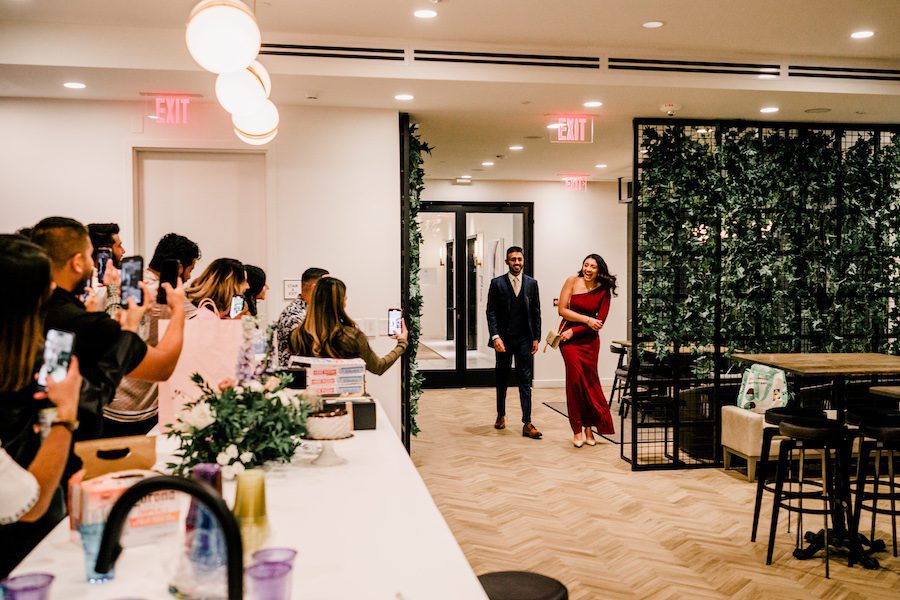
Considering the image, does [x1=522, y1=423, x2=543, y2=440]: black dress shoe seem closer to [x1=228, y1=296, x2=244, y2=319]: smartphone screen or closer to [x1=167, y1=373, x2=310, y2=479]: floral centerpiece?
[x1=228, y1=296, x2=244, y2=319]: smartphone screen

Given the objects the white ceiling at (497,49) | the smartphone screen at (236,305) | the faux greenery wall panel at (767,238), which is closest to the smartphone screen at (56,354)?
the smartphone screen at (236,305)

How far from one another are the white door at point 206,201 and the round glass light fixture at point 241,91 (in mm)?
2782

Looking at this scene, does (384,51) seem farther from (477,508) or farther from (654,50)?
(477,508)

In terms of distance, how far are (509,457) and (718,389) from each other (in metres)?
1.79

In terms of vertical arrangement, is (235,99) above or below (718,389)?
above

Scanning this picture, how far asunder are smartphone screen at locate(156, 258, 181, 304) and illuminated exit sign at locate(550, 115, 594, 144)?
422 cm

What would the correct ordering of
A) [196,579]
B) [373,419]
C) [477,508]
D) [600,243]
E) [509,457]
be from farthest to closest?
[600,243] → [509,457] → [477,508] → [373,419] → [196,579]

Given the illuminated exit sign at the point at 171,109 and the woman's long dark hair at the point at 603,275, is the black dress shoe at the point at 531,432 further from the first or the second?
the illuminated exit sign at the point at 171,109

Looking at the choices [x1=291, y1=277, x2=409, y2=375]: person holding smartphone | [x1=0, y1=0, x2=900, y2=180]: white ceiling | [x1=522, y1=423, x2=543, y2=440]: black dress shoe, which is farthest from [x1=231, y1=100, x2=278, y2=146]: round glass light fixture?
[x1=522, y1=423, x2=543, y2=440]: black dress shoe

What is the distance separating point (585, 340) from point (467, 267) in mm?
3980

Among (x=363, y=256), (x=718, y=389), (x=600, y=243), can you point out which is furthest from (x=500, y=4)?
(x=600, y=243)

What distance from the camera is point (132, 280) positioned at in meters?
2.10

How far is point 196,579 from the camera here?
142 cm

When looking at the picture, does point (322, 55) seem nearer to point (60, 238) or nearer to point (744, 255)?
point (60, 238)
